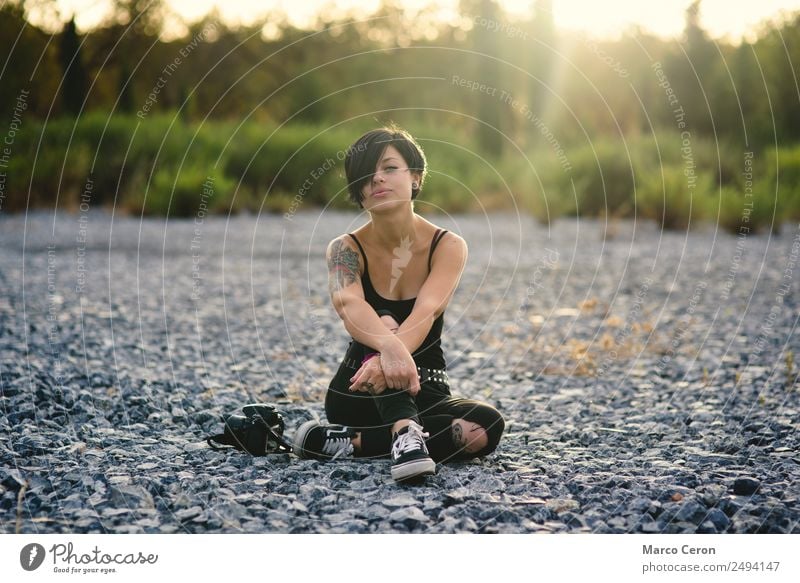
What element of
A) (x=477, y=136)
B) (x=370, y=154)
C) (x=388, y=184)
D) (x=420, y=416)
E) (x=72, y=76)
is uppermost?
(x=72, y=76)

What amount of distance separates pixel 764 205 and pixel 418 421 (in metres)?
11.1

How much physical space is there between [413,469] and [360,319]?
0.75 meters

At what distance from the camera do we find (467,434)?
361 cm

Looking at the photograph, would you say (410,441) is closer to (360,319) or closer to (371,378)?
(371,378)

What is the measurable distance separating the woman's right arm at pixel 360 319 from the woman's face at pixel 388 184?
0.28 meters

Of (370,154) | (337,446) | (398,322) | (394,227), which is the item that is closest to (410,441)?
(337,446)

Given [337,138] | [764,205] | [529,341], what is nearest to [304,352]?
[529,341]

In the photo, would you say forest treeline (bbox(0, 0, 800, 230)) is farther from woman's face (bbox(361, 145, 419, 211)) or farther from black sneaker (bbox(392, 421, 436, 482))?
black sneaker (bbox(392, 421, 436, 482))

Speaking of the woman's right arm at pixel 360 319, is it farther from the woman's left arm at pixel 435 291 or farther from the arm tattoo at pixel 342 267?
the woman's left arm at pixel 435 291

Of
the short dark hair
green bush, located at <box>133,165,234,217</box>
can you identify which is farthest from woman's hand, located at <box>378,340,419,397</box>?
green bush, located at <box>133,165,234,217</box>

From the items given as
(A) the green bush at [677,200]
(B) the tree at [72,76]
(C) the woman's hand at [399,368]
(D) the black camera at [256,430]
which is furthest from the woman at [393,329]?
(B) the tree at [72,76]

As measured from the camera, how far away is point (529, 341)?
265 inches

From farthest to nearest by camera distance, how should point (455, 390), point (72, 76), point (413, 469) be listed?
point (72, 76), point (455, 390), point (413, 469)
